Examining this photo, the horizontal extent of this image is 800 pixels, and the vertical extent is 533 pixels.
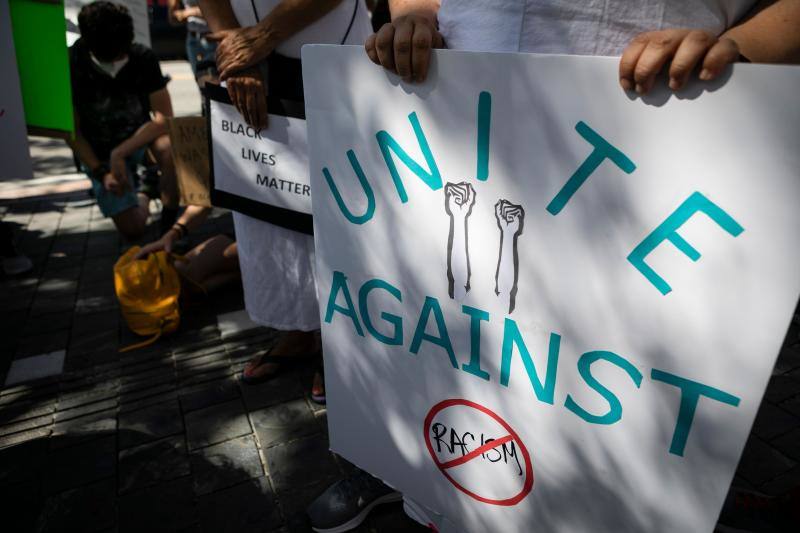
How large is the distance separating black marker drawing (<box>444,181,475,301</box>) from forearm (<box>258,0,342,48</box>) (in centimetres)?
104

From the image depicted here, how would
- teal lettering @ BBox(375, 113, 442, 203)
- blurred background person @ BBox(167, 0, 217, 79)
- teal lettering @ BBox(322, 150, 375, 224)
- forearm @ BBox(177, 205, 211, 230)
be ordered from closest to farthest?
teal lettering @ BBox(375, 113, 442, 203) < teal lettering @ BBox(322, 150, 375, 224) < forearm @ BBox(177, 205, 211, 230) < blurred background person @ BBox(167, 0, 217, 79)

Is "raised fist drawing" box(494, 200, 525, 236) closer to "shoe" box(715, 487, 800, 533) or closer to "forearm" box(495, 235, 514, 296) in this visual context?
"forearm" box(495, 235, 514, 296)

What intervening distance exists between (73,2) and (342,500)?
15.0 feet

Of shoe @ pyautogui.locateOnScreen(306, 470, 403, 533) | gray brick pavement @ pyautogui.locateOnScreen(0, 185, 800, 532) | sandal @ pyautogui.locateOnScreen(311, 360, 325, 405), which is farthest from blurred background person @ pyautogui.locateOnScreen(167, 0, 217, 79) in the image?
shoe @ pyautogui.locateOnScreen(306, 470, 403, 533)

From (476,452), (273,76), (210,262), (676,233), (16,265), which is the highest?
(273,76)

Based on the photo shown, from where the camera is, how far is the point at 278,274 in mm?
2156

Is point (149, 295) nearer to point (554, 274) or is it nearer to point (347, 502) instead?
point (347, 502)

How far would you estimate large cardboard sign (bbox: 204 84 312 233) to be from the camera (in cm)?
185

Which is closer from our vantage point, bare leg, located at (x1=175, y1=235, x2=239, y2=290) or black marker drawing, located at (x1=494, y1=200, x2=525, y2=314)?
black marker drawing, located at (x1=494, y1=200, x2=525, y2=314)

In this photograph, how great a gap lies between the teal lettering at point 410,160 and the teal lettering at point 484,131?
94 millimetres

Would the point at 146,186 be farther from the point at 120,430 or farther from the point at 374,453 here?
the point at 374,453

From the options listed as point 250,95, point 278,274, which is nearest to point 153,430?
point 278,274

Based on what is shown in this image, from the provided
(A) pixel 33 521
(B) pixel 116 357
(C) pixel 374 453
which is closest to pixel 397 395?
(C) pixel 374 453

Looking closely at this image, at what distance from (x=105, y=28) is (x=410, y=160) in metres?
3.10
